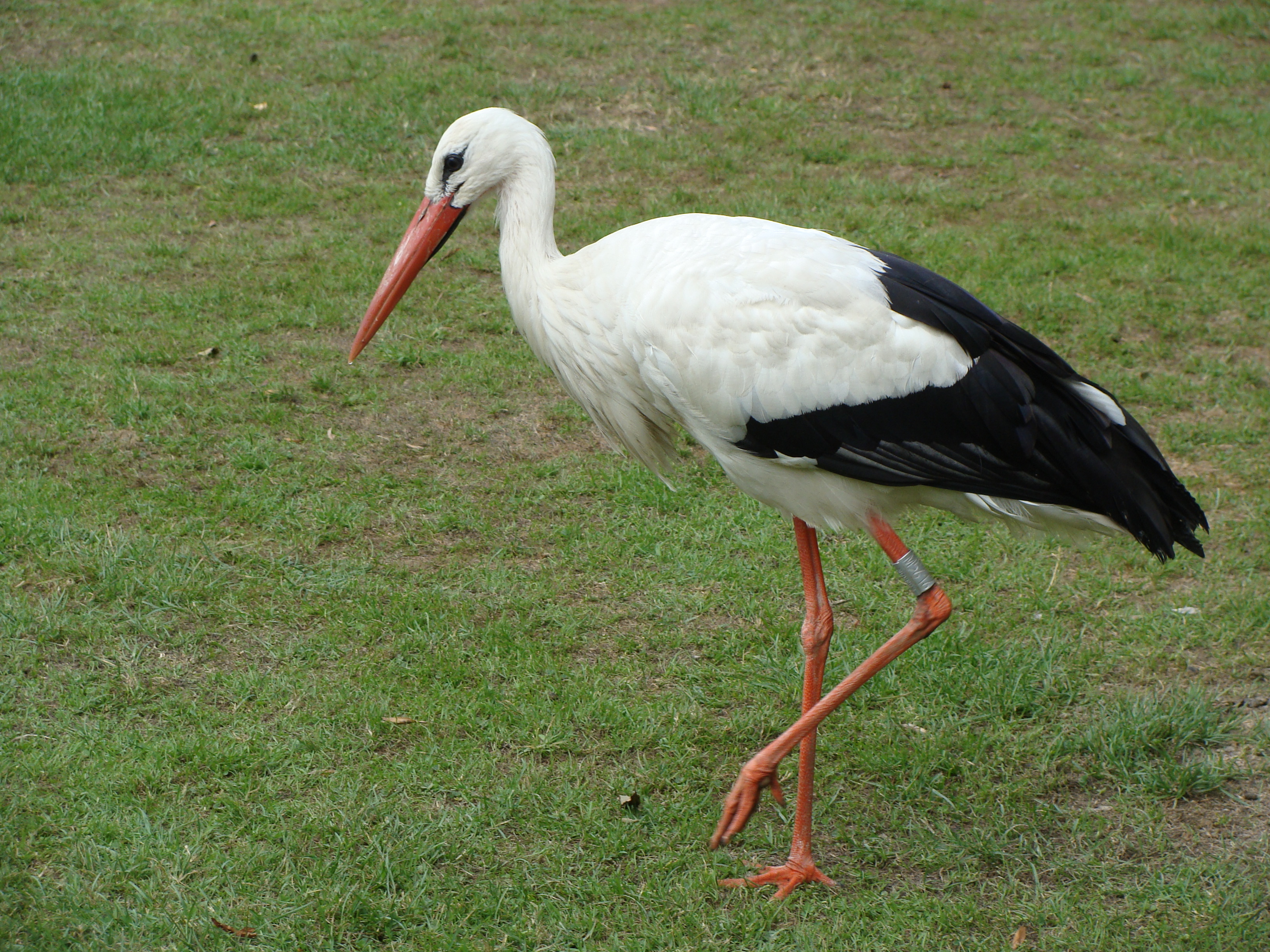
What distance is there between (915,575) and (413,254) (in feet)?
5.73

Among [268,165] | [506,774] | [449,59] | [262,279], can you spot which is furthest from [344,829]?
[449,59]

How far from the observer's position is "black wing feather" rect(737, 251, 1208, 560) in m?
3.12

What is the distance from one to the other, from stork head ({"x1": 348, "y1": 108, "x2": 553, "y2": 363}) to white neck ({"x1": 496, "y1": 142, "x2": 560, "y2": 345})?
23mm

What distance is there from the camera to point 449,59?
8.84 m

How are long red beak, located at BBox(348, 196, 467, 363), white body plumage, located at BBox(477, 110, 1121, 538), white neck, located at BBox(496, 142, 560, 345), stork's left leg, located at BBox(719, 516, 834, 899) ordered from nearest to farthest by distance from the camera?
white body plumage, located at BBox(477, 110, 1121, 538)
stork's left leg, located at BBox(719, 516, 834, 899)
white neck, located at BBox(496, 142, 560, 345)
long red beak, located at BBox(348, 196, 467, 363)

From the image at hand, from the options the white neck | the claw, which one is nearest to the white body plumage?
the white neck

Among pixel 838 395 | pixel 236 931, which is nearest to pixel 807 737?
pixel 838 395

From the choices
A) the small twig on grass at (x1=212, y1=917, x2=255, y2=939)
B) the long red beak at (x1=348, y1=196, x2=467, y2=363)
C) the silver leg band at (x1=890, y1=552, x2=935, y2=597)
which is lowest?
the small twig on grass at (x1=212, y1=917, x2=255, y2=939)

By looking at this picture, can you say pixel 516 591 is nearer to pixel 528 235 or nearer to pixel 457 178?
pixel 528 235

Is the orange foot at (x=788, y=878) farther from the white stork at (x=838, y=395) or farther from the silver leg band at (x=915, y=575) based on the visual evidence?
the silver leg band at (x=915, y=575)

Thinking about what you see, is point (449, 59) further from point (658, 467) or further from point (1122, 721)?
point (1122, 721)

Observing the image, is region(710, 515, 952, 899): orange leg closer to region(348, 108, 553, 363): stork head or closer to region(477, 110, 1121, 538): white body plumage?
region(477, 110, 1121, 538): white body plumage

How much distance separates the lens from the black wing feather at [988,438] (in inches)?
123

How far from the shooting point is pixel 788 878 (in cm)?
319
